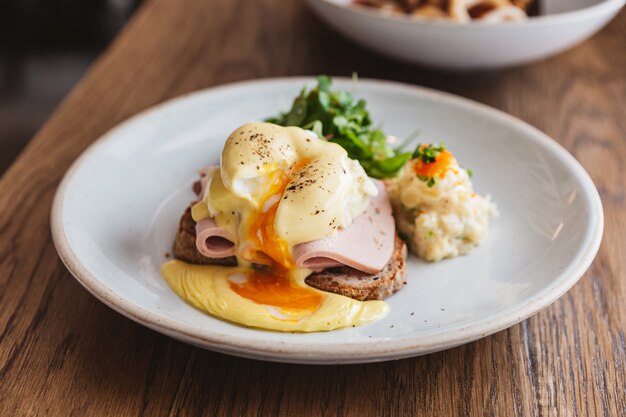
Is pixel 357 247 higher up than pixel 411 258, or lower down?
higher up

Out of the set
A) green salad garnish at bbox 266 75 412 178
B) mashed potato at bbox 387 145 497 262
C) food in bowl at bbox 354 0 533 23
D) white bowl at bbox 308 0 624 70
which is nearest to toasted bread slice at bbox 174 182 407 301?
mashed potato at bbox 387 145 497 262

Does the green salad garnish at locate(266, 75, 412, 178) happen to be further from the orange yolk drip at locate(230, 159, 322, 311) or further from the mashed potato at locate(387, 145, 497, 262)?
the orange yolk drip at locate(230, 159, 322, 311)

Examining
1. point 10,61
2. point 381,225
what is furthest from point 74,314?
point 10,61

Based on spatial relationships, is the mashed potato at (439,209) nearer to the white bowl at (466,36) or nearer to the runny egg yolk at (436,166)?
the runny egg yolk at (436,166)

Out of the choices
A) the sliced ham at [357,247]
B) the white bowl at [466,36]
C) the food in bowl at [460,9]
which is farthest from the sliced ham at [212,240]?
the food in bowl at [460,9]

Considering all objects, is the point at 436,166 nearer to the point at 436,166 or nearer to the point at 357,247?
the point at 436,166

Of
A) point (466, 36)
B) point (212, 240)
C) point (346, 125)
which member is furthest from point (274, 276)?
point (466, 36)
